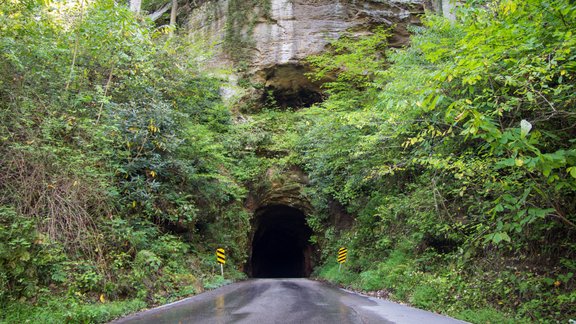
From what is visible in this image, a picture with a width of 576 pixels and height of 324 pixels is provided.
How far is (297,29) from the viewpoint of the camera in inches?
829

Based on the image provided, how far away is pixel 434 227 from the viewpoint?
28.9 feet

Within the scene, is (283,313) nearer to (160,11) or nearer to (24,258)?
(24,258)

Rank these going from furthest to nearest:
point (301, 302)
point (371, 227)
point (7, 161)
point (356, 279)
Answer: point (371, 227)
point (356, 279)
point (301, 302)
point (7, 161)

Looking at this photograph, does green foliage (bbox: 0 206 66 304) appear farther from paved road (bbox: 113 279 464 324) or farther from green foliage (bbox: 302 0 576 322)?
green foliage (bbox: 302 0 576 322)

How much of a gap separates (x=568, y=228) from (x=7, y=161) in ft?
31.0

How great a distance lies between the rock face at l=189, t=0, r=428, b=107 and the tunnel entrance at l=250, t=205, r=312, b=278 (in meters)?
7.80

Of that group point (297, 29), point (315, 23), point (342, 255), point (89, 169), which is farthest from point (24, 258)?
point (315, 23)

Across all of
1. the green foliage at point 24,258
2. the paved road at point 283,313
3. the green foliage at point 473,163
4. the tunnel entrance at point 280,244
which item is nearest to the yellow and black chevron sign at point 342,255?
the green foliage at point 473,163

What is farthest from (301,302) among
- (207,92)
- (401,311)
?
(207,92)

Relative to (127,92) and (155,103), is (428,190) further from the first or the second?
(127,92)

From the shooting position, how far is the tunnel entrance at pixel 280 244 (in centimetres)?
2330

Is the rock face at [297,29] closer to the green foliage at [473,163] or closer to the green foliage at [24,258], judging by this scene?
the green foliage at [473,163]

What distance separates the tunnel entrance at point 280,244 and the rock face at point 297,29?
7.80 m

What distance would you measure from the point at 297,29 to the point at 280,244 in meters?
20.0
